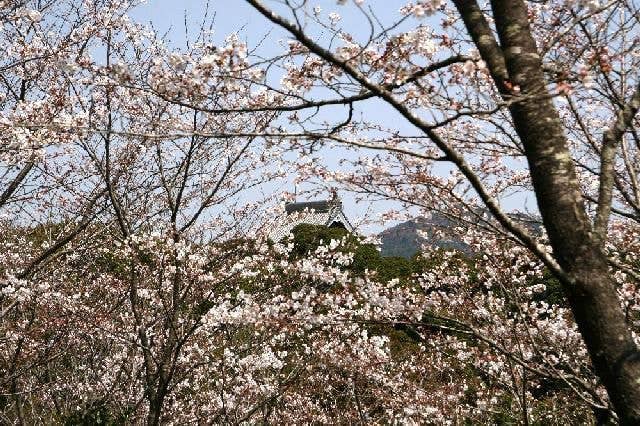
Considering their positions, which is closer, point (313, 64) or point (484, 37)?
point (484, 37)

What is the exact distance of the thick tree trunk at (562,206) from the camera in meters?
2.20

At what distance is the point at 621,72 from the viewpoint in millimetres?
4496

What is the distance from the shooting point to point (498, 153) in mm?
4652

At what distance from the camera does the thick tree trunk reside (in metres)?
2.20

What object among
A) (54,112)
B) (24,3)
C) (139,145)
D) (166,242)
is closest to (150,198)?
(139,145)

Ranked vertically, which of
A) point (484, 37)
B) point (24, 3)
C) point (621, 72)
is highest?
point (24, 3)

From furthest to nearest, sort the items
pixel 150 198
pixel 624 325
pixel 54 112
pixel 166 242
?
pixel 150 198, pixel 166 242, pixel 54 112, pixel 624 325

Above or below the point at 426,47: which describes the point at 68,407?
below

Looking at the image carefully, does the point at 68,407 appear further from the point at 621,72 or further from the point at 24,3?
the point at 621,72

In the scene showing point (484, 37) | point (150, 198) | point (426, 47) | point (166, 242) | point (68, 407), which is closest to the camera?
point (484, 37)

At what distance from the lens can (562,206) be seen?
2.39 meters

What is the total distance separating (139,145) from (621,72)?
5.14 m

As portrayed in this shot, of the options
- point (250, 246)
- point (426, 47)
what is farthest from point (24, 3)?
point (426, 47)

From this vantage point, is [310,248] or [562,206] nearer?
[562,206]
